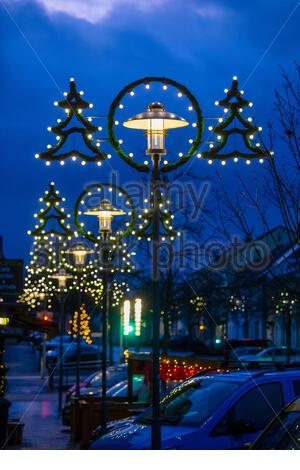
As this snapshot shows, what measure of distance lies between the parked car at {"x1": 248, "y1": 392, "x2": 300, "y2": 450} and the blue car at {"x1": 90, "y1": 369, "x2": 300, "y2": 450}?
248 centimetres

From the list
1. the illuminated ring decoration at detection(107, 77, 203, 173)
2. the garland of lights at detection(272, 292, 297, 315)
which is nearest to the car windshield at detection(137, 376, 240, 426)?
the illuminated ring decoration at detection(107, 77, 203, 173)

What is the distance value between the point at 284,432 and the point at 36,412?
74.6ft

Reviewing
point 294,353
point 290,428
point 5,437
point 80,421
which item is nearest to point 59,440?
point 80,421

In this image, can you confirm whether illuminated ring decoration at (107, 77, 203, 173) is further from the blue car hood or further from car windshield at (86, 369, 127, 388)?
car windshield at (86, 369, 127, 388)

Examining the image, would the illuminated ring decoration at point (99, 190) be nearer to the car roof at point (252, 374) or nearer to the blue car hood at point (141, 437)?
the car roof at point (252, 374)

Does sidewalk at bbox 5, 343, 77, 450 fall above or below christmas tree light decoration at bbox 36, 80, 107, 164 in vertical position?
below

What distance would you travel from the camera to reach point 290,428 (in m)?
7.57

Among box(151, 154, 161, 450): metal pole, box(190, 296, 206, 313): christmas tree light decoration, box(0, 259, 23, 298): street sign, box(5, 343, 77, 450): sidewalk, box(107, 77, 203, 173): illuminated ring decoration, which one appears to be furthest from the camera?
box(190, 296, 206, 313): christmas tree light decoration

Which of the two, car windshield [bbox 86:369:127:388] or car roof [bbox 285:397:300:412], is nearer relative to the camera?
car roof [bbox 285:397:300:412]

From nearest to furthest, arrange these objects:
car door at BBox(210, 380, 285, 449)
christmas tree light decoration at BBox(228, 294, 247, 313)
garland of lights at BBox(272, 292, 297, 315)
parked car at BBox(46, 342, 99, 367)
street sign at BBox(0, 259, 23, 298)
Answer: car door at BBox(210, 380, 285, 449), garland of lights at BBox(272, 292, 297, 315), street sign at BBox(0, 259, 23, 298), christmas tree light decoration at BBox(228, 294, 247, 313), parked car at BBox(46, 342, 99, 367)

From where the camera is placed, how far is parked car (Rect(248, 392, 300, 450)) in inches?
297

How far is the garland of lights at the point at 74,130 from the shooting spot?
13.4 metres

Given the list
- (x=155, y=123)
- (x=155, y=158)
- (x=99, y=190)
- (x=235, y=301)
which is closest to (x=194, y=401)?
(x=155, y=158)
